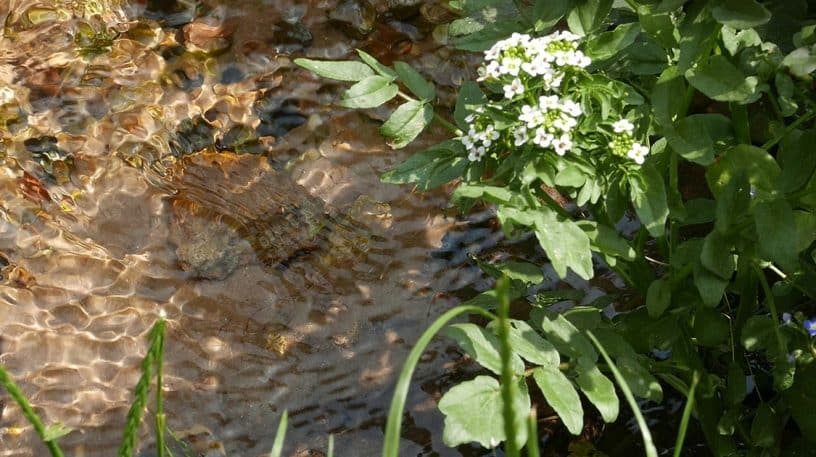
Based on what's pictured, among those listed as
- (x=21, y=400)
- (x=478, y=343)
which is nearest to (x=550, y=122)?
(x=478, y=343)

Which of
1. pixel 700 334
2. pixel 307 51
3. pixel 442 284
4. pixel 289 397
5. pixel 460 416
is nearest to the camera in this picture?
pixel 460 416

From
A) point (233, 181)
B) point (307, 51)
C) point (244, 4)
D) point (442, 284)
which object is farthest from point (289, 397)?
point (244, 4)

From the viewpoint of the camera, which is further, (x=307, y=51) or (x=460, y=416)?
(x=307, y=51)

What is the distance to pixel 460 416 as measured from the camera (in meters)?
1.41

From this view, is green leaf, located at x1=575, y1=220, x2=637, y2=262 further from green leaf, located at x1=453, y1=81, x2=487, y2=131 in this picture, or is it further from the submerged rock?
the submerged rock

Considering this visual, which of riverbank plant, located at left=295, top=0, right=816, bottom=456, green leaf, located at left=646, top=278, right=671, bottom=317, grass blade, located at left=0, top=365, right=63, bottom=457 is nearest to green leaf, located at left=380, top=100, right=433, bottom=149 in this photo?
riverbank plant, located at left=295, top=0, right=816, bottom=456

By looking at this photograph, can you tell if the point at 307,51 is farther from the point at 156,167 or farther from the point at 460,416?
the point at 460,416

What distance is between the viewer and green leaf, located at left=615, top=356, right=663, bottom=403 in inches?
63.2

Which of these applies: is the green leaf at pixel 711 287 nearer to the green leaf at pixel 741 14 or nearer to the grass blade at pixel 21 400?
the green leaf at pixel 741 14

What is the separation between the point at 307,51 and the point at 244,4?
253 mm

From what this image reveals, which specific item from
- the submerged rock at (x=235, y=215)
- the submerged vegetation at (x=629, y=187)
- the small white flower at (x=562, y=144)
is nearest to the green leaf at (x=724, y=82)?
the submerged vegetation at (x=629, y=187)

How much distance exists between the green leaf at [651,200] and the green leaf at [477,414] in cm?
32

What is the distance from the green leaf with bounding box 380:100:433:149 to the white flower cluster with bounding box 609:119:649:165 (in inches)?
12.0

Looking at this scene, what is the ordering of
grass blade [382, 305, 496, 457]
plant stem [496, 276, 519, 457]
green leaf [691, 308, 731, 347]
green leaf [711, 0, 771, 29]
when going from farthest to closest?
green leaf [691, 308, 731, 347] < green leaf [711, 0, 771, 29] < grass blade [382, 305, 496, 457] < plant stem [496, 276, 519, 457]
